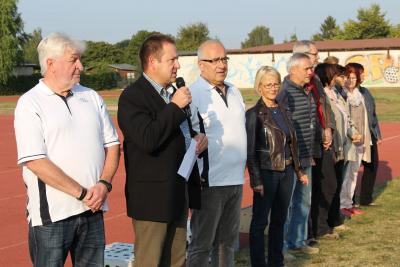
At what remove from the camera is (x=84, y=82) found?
61.4 meters

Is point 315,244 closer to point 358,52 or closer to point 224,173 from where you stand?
point 224,173

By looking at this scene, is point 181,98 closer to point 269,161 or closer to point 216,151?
point 216,151

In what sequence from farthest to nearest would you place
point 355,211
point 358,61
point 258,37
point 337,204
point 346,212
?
point 258,37 < point 358,61 < point 355,211 < point 346,212 < point 337,204

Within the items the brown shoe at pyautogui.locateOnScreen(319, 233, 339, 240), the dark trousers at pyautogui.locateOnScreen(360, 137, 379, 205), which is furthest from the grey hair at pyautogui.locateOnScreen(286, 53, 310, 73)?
the dark trousers at pyautogui.locateOnScreen(360, 137, 379, 205)

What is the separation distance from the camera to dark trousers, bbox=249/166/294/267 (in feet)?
17.5

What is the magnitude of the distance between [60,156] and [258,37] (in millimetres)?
143213

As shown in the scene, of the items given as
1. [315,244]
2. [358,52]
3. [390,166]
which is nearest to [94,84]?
[358,52]

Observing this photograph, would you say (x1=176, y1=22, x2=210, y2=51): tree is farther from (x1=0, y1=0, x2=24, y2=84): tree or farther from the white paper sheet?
the white paper sheet

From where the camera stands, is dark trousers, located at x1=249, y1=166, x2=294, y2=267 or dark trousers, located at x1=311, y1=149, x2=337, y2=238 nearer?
dark trousers, located at x1=249, y1=166, x2=294, y2=267

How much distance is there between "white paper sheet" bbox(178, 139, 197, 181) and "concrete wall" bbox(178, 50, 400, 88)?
4386 cm

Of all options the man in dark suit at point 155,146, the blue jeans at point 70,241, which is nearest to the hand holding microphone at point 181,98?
the man in dark suit at point 155,146

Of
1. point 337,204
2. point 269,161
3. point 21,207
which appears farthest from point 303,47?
point 21,207

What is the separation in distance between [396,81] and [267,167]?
45.6 metres

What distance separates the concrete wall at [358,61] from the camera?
47.8m
